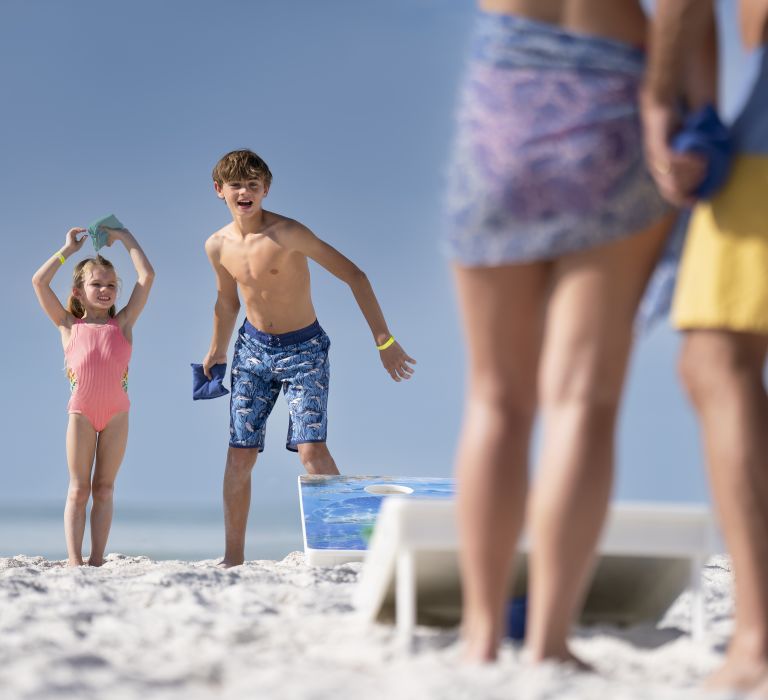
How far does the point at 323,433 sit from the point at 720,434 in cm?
380

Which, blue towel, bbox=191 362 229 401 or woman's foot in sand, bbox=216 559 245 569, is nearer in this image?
woman's foot in sand, bbox=216 559 245 569

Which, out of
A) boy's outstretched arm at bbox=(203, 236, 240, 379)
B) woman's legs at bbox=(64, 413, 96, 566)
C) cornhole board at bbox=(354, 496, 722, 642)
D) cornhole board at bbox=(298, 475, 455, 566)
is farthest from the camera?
boy's outstretched arm at bbox=(203, 236, 240, 379)

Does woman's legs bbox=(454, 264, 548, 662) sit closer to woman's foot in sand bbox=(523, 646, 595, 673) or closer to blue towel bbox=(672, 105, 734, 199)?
woman's foot in sand bbox=(523, 646, 595, 673)

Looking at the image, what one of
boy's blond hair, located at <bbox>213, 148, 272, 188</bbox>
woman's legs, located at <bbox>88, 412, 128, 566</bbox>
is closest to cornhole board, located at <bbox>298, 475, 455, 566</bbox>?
woman's legs, located at <bbox>88, 412, 128, 566</bbox>

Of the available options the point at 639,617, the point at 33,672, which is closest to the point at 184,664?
the point at 33,672

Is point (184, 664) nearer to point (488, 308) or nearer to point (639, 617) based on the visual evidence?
point (488, 308)

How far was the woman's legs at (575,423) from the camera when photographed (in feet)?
5.56

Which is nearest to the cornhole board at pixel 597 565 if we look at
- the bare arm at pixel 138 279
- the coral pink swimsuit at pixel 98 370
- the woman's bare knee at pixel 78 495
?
the woman's bare knee at pixel 78 495

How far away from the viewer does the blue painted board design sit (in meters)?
4.76

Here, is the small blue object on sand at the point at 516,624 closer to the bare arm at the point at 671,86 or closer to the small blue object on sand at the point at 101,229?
the bare arm at the point at 671,86

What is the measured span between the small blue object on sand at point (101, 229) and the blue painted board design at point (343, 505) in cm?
190

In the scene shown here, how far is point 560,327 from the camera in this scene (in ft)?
5.74

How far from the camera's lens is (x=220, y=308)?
5.59 m

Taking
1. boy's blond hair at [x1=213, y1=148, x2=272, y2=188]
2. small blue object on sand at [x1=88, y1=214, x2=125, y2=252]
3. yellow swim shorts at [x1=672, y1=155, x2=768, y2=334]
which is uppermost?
boy's blond hair at [x1=213, y1=148, x2=272, y2=188]
